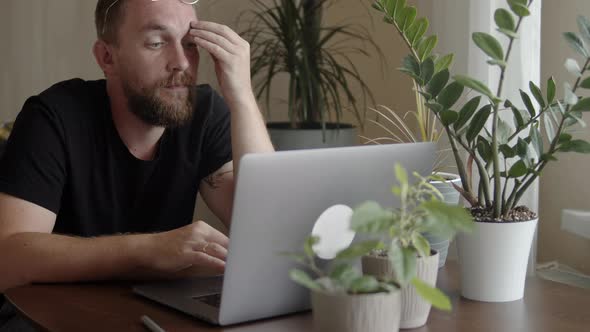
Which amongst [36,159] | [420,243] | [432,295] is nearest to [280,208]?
[420,243]

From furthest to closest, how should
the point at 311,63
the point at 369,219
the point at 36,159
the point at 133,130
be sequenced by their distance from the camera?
the point at 311,63 → the point at 133,130 → the point at 36,159 → the point at 369,219

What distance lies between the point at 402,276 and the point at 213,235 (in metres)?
0.63

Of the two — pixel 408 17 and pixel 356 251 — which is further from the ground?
pixel 408 17

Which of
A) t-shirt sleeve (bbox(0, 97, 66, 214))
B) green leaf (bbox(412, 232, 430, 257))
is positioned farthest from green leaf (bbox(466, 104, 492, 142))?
t-shirt sleeve (bbox(0, 97, 66, 214))

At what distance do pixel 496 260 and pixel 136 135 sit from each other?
1.00m

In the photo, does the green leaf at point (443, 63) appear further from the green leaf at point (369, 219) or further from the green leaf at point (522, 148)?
the green leaf at point (369, 219)

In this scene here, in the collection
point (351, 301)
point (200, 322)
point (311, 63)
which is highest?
point (311, 63)

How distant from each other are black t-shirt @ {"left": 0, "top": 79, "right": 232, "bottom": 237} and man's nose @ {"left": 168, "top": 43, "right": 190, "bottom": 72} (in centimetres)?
22

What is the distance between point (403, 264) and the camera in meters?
0.87

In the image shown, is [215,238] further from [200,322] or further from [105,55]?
[105,55]

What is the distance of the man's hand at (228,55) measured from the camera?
1862mm

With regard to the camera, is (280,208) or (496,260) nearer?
(280,208)

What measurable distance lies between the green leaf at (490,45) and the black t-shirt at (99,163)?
0.93m

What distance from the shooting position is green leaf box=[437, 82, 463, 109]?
1377 mm
